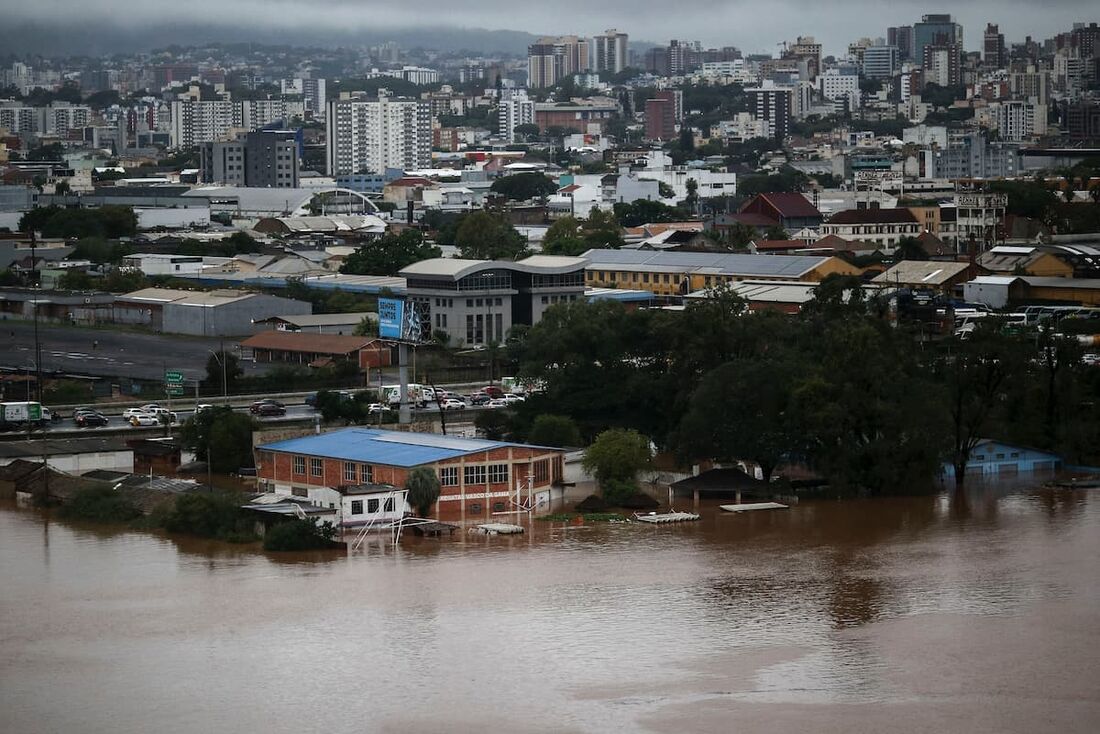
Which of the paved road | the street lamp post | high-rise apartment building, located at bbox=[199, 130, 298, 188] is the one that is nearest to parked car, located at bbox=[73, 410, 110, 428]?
the street lamp post

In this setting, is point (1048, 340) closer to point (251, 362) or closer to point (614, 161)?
point (251, 362)

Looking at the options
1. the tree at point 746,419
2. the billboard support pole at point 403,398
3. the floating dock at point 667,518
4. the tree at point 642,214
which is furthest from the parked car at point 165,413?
the tree at point 642,214

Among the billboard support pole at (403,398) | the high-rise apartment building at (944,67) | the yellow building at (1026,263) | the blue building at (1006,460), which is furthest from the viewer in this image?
the high-rise apartment building at (944,67)

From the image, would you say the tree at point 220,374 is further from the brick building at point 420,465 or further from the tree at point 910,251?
the tree at point 910,251

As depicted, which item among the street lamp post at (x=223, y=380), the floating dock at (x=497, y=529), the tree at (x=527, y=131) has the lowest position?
the floating dock at (x=497, y=529)

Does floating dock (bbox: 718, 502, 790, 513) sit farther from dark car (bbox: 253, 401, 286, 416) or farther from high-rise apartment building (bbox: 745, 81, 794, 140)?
high-rise apartment building (bbox: 745, 81, 794, 140)

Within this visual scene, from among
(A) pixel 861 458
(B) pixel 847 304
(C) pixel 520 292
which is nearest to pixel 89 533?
(A) pixel 861 458
